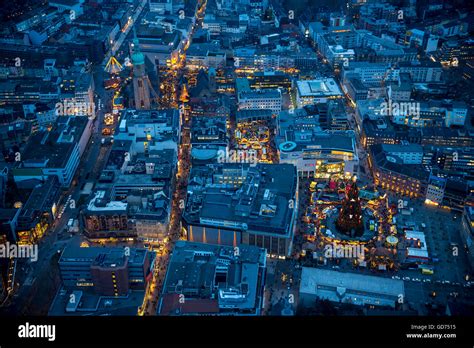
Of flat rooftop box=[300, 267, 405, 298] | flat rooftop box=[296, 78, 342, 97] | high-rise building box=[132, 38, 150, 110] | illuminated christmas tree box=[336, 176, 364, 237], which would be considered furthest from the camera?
flat rooftop box=[296, 78, 342, 97]

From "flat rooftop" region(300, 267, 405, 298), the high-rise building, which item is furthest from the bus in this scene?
the high-rise building

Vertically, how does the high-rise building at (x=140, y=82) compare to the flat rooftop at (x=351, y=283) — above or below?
above

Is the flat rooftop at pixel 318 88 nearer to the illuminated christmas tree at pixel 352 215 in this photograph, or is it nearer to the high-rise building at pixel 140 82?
the high-rise building at pixel 140 82

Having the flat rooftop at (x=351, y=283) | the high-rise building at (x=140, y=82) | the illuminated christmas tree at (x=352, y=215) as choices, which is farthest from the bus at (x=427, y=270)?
the high-rise building at (x=140, y=82)

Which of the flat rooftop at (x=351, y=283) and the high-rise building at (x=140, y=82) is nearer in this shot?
A: the flat rooftop at (x=351, y=283)

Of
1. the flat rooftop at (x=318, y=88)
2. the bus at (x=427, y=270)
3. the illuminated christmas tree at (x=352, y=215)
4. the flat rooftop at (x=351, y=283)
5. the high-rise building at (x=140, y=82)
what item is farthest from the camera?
the flat rooftop at (x=318, y=88)

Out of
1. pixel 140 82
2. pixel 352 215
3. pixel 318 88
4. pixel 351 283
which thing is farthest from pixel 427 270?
pixel 140 82

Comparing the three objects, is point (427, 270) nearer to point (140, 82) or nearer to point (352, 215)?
point (352, 215)

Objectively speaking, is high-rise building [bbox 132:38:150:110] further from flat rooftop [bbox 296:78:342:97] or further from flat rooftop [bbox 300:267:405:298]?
flat rooftop [bbox 300:267:405:298]

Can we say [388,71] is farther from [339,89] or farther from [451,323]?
[451,323]

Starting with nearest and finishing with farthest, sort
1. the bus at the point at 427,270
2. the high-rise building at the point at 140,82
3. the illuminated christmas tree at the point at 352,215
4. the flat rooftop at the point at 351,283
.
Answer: the flat rooftop at the point at 351,283, the bus at the point at 427,270, the illuminated christmas tree at the point at 352,215, the high-rise building at the point at 140,82
